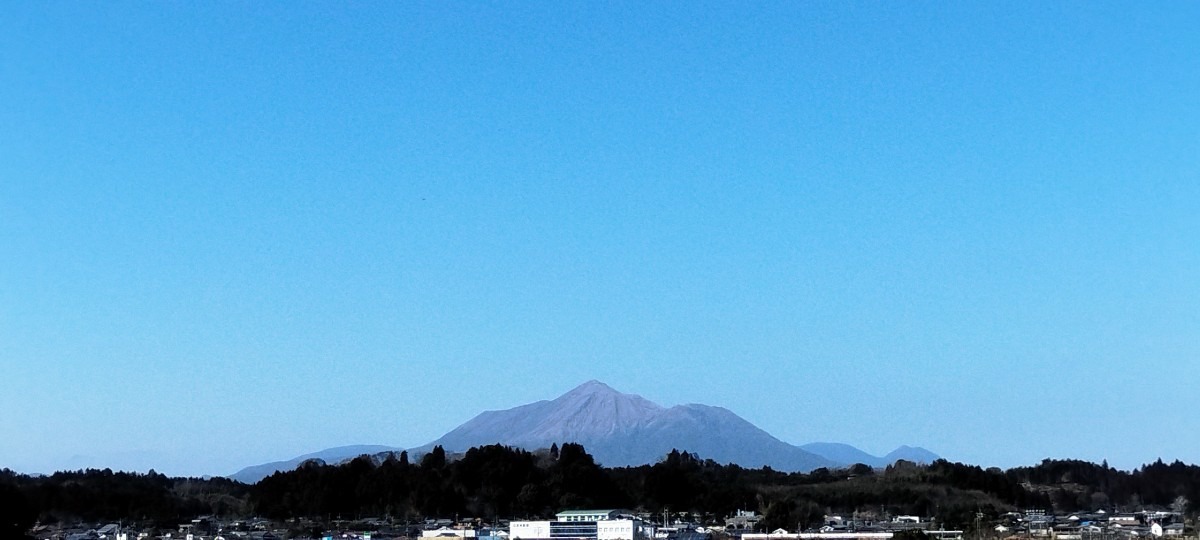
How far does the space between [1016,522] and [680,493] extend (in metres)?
17.6

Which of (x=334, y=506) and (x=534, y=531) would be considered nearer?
(x=534, y=531)

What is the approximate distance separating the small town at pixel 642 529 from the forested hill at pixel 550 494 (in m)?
1.46

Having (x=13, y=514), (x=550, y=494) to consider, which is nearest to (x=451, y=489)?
(x=550, y=494)

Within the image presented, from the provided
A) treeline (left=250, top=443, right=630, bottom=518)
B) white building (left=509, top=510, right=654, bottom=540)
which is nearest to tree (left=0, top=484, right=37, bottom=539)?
treeline (left=250, top=443, right=630, bottom=518)

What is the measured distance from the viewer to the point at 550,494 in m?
67.6

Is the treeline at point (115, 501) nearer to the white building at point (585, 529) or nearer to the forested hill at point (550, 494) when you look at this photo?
the forested hill at point (550, 494)

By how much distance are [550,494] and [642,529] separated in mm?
12157

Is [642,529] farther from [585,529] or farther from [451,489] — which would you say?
[451,489]

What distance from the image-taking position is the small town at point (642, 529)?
2143 inches

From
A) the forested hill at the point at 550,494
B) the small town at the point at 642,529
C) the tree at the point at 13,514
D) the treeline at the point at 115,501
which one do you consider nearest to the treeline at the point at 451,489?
the forested hill at the point at 550,494

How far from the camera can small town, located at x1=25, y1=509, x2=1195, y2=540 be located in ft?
179

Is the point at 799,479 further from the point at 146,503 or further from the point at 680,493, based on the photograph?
the point at 146,503

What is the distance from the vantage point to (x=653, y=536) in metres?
54.9

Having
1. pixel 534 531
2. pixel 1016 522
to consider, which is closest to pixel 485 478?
pixel 534 531
